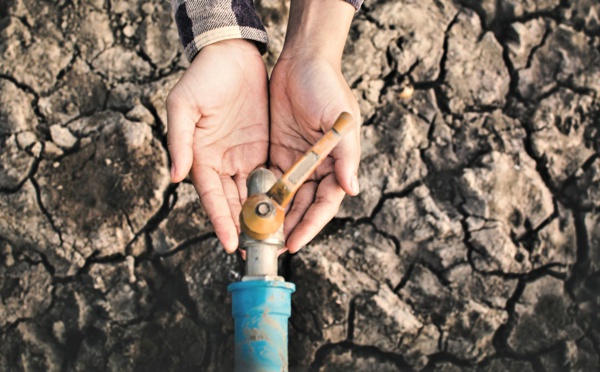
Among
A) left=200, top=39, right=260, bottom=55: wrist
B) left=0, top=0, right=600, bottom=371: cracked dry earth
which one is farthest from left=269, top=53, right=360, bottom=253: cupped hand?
left=0, top=0, right=600, bottom=371: cracked dry earth

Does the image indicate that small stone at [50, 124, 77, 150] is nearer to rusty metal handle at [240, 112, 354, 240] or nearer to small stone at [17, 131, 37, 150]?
small stone at [17, 131, 37, 150]

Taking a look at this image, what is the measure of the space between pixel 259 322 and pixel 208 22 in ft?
3.52

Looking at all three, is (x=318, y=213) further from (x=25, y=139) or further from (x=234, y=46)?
(x=25, y=139)

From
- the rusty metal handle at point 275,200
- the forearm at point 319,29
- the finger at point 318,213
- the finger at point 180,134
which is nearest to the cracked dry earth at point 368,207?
the forearm at point 319,29

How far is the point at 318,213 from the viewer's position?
1.89 meters

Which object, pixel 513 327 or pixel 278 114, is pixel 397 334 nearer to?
pixel 513 327

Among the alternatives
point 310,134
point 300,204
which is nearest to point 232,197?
point 300,204

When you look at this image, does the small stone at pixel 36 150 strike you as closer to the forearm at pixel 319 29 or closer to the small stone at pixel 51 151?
the small stone at pixel 51 151

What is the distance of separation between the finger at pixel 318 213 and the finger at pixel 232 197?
0.64ft

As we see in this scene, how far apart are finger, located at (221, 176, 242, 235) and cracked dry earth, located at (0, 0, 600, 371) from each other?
560 millimetres

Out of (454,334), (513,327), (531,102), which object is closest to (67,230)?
(454,334)

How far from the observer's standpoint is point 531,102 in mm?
2721

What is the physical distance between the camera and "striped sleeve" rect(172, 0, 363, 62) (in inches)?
84.1

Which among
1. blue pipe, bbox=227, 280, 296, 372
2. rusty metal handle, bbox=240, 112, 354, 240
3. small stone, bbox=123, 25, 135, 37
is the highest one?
small stone, bbox=123, 25, 135, 37
